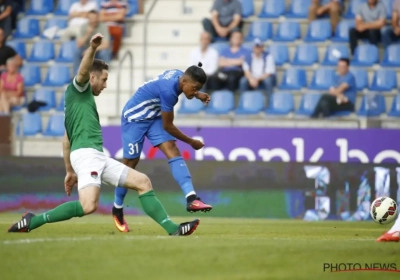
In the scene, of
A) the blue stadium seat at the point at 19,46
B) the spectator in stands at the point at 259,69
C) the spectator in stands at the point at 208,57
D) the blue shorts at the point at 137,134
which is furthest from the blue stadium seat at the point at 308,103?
the blue shorts at the point at 137,134

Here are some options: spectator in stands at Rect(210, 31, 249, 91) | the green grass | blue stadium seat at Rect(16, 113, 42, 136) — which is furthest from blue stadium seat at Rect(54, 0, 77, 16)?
the green grass

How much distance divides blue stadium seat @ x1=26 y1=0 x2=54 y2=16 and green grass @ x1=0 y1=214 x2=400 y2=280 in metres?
12.4

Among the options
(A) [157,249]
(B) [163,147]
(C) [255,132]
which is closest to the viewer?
(A) [157,249]

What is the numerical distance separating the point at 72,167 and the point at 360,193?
7415 millimetres

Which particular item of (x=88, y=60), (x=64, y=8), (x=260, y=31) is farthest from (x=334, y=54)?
(x=88, y=60)

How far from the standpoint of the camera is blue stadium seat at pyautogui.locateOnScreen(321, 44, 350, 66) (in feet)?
66.0

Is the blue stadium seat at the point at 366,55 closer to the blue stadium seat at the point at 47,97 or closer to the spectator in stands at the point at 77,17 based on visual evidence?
the spectator in stands at the point at 77,17

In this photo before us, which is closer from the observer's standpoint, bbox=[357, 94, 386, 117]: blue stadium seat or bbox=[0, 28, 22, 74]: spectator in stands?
bbox=[357, 94, 386, 117]: blue stadium seat

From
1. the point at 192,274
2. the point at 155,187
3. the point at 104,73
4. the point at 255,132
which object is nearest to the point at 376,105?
the point at 255,132

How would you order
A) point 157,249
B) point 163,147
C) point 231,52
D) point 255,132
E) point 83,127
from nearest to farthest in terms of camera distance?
1. point 157,249
2. point 83,127
3. point 163,147
4. point 255,132
5. point 231,52

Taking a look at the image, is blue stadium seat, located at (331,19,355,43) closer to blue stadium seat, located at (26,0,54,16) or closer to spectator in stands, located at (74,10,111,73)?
spectator in stands, located at (74,10,111,73)

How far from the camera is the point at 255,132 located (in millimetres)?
17828

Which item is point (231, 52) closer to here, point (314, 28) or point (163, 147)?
point (314, 28)

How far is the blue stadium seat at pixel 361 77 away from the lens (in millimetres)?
19641
